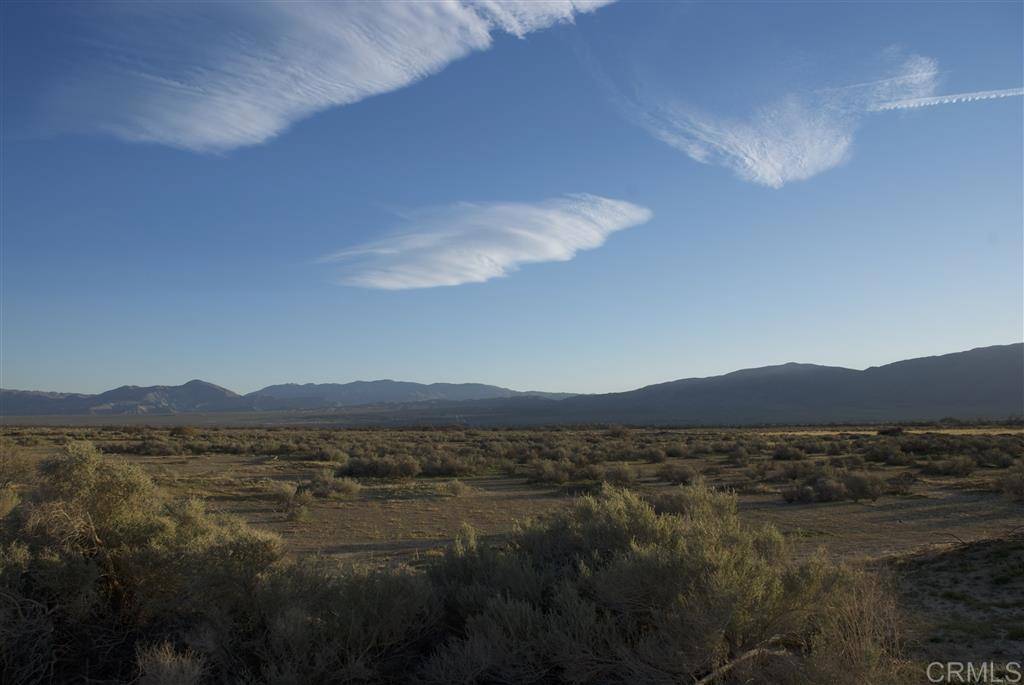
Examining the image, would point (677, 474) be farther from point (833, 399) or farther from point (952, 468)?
point (833, 399)

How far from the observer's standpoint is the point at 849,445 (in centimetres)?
3766

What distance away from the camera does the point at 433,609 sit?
623 centimetres

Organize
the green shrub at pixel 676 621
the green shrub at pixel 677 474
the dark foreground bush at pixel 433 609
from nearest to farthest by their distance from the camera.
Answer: the green shrub at pixel 676 621 → the dark foreground bush at pixel 433 609 → the green shrub at pixel 677 474

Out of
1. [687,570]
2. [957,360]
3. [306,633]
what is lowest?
[306,633]

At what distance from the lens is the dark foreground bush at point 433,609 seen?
5.10 m

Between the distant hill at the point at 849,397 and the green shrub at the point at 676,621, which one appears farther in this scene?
the distant hill at the point at 849,397

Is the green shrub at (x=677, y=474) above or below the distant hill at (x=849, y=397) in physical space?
below

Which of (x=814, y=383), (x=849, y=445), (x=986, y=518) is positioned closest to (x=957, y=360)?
(x=814, y=383)

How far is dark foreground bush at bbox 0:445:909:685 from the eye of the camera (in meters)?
5.10

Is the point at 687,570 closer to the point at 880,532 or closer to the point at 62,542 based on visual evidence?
the point at 62,542

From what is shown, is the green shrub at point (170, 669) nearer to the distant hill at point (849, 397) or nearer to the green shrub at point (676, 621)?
the green shrub at point (676, 621)

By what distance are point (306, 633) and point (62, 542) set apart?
3.14 metres

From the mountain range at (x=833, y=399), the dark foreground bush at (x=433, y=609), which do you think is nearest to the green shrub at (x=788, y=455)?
the dark foreground bush at (x=433, y=609)

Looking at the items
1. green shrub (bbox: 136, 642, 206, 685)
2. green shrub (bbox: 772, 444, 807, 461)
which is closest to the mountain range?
green shrub (bbox: 772, 444, 807, 461)
